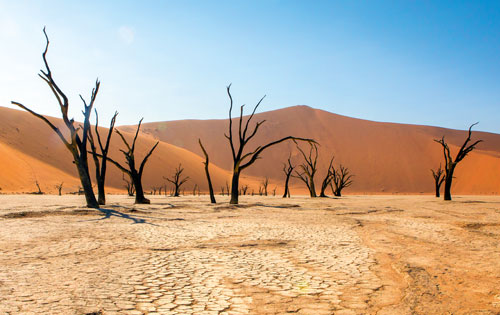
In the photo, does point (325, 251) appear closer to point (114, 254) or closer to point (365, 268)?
point (365, 268)

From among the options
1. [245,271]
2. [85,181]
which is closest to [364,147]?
[85,181]

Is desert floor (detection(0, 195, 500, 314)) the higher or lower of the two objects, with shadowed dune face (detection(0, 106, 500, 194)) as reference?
lower

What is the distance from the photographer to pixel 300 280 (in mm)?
3797

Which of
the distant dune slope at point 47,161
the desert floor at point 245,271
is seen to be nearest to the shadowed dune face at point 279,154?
the distant dune slope at point 47,161

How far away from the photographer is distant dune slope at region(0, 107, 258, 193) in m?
33.4

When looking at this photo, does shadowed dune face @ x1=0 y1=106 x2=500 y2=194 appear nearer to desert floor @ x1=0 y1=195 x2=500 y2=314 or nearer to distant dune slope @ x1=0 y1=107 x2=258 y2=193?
distant dune slope @ x1=0 y1=107 x2=258 y2=193

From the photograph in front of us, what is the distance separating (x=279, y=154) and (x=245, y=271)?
71.6 m

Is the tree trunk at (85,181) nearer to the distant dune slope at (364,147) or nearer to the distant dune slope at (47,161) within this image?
the distant dune slope at (47,161)

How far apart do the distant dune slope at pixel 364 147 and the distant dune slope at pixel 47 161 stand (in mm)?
19113

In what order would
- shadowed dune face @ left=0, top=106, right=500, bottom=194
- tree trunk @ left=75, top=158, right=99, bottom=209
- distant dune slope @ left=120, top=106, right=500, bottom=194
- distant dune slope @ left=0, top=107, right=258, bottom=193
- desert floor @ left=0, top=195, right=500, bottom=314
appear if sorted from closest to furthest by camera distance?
desert floor @ left=0, top=195, right=500, bottom=314 → tree trunk @ left=75, top=158, right=99, bottom=209 → distant dune slope @ left=0, top=107, right=258, bottom=193 → shadowed dune face @ left=0, top=106, right=500, bottom=194 → distant dune slope @ left=120, top=106, right=500, bottom=194

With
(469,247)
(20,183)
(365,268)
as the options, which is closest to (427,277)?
(365,268)

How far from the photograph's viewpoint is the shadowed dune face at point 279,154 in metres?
39.8

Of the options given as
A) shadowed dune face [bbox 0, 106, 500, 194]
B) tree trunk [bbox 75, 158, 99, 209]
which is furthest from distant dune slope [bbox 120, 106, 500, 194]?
tree trunk [bbox 75, 158, 99, 209]

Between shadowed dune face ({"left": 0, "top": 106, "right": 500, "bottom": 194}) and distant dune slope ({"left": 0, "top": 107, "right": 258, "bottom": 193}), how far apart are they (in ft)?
0.26
